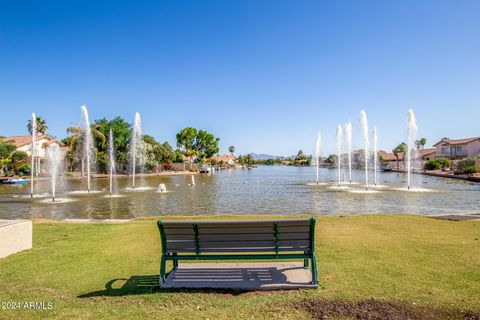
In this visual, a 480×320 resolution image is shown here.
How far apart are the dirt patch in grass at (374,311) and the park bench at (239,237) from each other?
2.27ft

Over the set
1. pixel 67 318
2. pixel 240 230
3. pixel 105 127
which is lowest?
pixel 67 318

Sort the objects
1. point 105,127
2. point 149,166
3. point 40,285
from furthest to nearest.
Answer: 1. point 149,166
2. point 105,127
3. point 40,285

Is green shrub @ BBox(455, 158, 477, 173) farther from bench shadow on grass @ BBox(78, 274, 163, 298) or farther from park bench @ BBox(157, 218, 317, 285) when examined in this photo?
bench shadow on grass @ BBox(78, 274, 163, 298)

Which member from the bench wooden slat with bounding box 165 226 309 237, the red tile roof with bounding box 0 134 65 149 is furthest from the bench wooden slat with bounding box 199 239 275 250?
the red tile roof with bounding box 0 134 65 149

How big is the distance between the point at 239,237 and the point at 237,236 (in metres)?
0.04

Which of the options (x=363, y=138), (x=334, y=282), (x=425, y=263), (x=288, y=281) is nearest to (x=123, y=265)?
(x=288, y=281)

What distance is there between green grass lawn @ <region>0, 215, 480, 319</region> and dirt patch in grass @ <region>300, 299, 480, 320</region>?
0.49ft

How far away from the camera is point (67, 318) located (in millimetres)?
4312

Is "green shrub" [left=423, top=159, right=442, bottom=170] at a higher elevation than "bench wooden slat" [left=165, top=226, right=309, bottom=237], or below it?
higher

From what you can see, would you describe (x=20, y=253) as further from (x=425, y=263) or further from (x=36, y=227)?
(x=425, y=263)

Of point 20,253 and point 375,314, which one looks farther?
point 20,253

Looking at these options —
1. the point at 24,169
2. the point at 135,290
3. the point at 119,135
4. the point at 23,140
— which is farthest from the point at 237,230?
the point at 23,140

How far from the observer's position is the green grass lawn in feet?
14.9

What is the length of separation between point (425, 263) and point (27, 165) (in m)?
67.1
